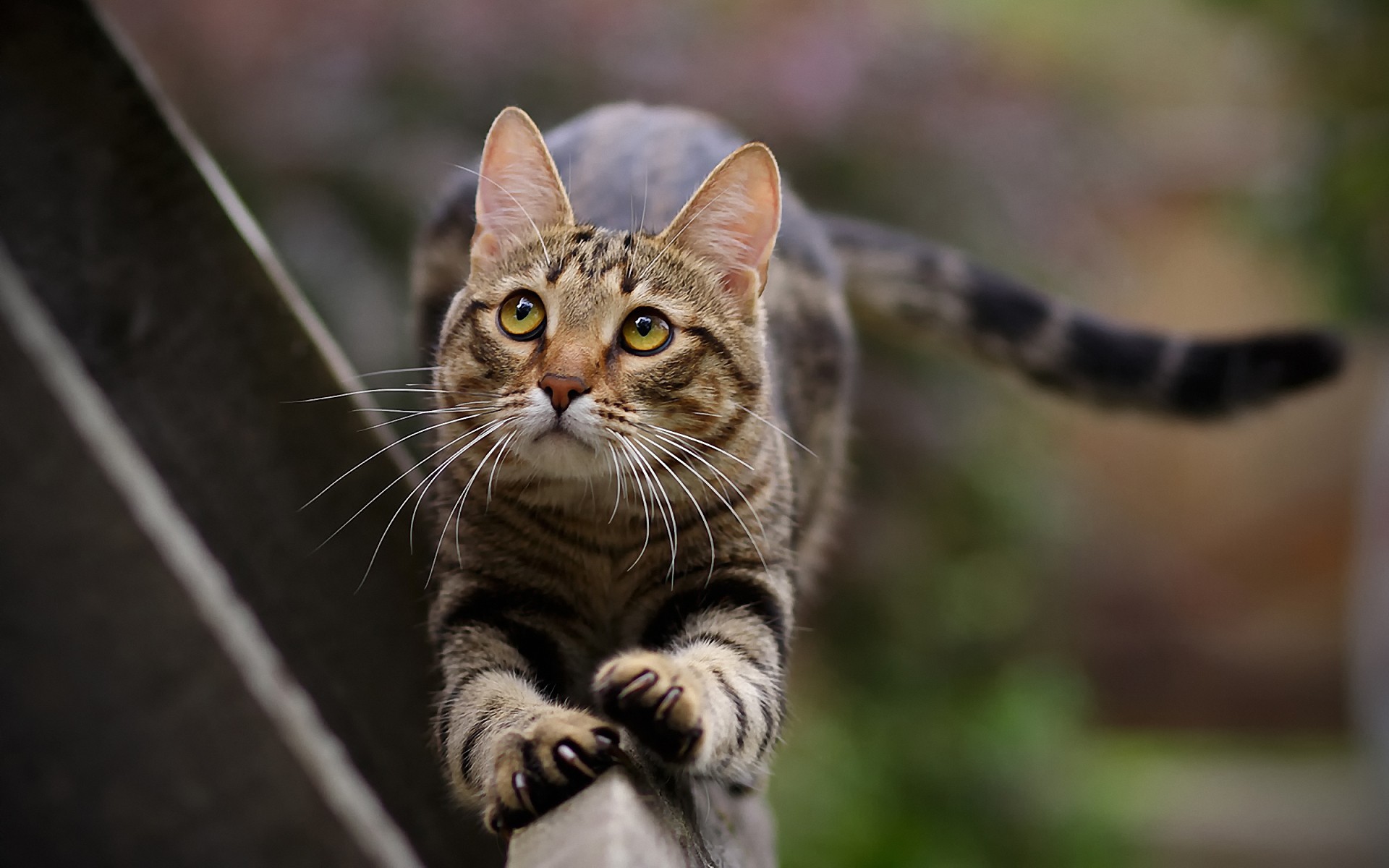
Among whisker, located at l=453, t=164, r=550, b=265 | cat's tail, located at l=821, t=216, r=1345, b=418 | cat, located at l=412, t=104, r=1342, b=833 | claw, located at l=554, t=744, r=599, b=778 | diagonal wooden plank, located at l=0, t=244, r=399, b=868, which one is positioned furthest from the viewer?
cat's tail, located at l=821, t=216, r=1345, b=418

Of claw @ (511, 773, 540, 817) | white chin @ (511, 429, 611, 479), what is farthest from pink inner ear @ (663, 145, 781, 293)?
claw @ (511, 773, 540, 817)

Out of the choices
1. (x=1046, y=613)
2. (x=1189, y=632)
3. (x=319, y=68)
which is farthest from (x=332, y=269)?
(x=1189, y=632)

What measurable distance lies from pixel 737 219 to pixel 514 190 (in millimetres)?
378

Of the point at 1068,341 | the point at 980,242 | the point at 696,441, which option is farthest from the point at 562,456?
the point at 980,242

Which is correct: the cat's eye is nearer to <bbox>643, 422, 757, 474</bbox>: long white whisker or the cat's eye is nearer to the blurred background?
<bbox>643, 422, 757, 474</bbox>: long white whisker

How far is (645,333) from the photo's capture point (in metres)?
1.87

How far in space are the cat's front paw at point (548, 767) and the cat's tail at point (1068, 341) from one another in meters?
1.92

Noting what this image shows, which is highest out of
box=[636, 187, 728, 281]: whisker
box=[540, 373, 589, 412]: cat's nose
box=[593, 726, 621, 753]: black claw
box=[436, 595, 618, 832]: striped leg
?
box=[636, 187, 728, 281]: whisker

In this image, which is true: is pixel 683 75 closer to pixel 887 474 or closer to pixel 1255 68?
pixel 887 474

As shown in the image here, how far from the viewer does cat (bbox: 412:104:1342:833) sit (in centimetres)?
155

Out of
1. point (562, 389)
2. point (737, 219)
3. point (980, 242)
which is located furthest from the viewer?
point (980, 242)

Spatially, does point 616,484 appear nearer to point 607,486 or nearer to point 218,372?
point 607,486

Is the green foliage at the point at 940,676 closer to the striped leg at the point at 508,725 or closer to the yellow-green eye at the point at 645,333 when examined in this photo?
the striped leg at the point at 508,725

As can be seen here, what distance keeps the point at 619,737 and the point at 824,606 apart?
13.9 ft
